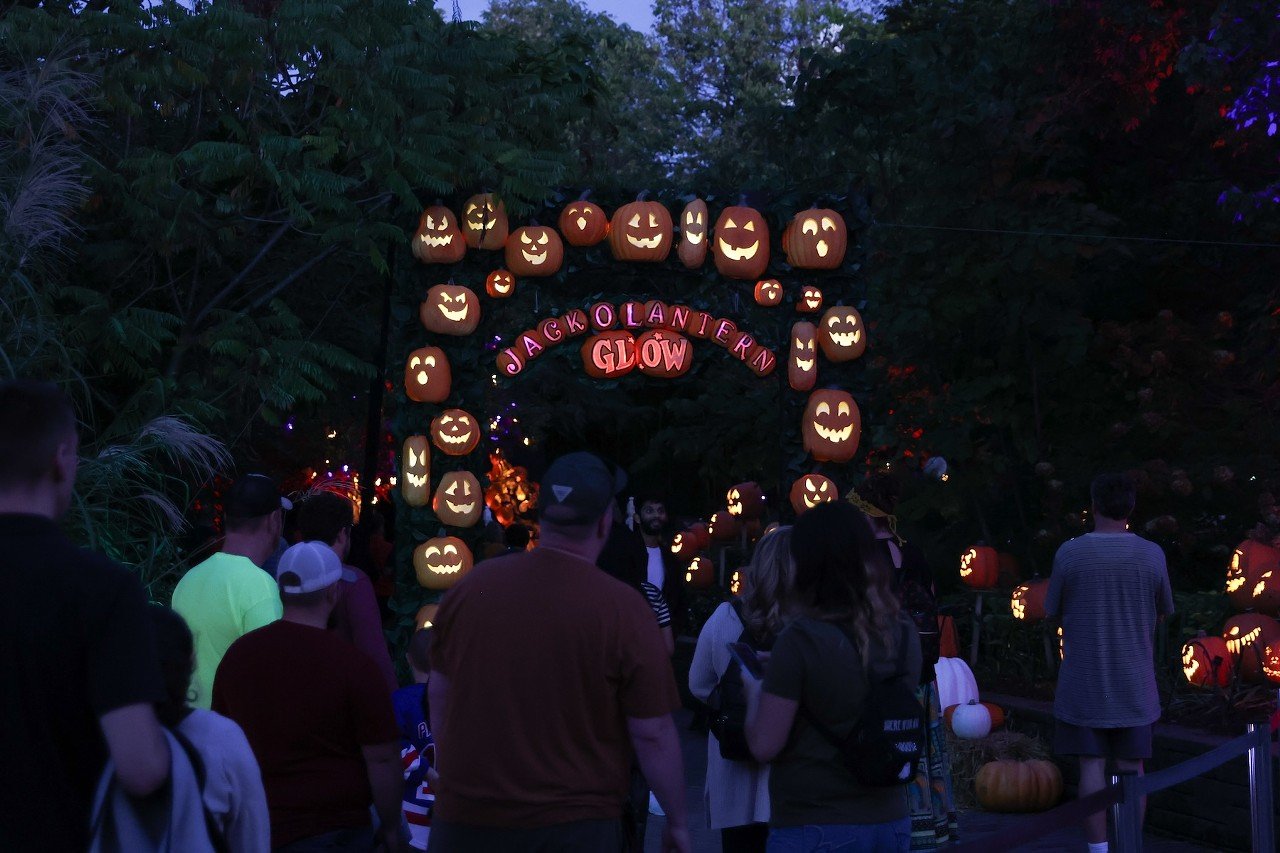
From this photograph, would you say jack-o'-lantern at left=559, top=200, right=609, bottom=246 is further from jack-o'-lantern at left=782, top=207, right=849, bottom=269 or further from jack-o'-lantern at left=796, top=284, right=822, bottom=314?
jack-o'-lantern at left=796, top=284, right=822, bottom=314

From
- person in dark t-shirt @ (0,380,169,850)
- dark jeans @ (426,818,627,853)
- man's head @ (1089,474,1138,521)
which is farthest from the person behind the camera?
man's head @ (1089,474,1138,521)

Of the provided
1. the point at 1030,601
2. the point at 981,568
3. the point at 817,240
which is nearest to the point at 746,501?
the point at 817,240

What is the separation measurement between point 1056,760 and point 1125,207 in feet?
27.5

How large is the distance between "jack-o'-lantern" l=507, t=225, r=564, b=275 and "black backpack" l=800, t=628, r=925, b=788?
9.29m

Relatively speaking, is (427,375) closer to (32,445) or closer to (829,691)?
(829,691)

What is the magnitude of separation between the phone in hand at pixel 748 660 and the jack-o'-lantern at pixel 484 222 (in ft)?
28.2

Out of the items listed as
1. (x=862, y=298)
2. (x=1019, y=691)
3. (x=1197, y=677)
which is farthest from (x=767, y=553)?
(x=862, y=298)

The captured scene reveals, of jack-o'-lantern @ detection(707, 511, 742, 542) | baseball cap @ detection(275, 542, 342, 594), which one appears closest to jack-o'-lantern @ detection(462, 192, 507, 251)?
jack-o'-lantern @ detection(707, 511, 742, 542)

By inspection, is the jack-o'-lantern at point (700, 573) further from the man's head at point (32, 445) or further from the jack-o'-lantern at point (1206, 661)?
the man's head at point (32, 445)

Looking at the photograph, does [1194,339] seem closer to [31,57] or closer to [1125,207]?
[1125,207]

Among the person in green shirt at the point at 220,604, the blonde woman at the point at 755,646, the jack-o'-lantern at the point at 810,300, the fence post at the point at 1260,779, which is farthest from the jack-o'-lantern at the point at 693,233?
the person in green shirt at the point at 220,604

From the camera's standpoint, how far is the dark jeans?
376 cm

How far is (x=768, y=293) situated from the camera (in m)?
13.5

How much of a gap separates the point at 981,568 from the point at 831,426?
180 cm
